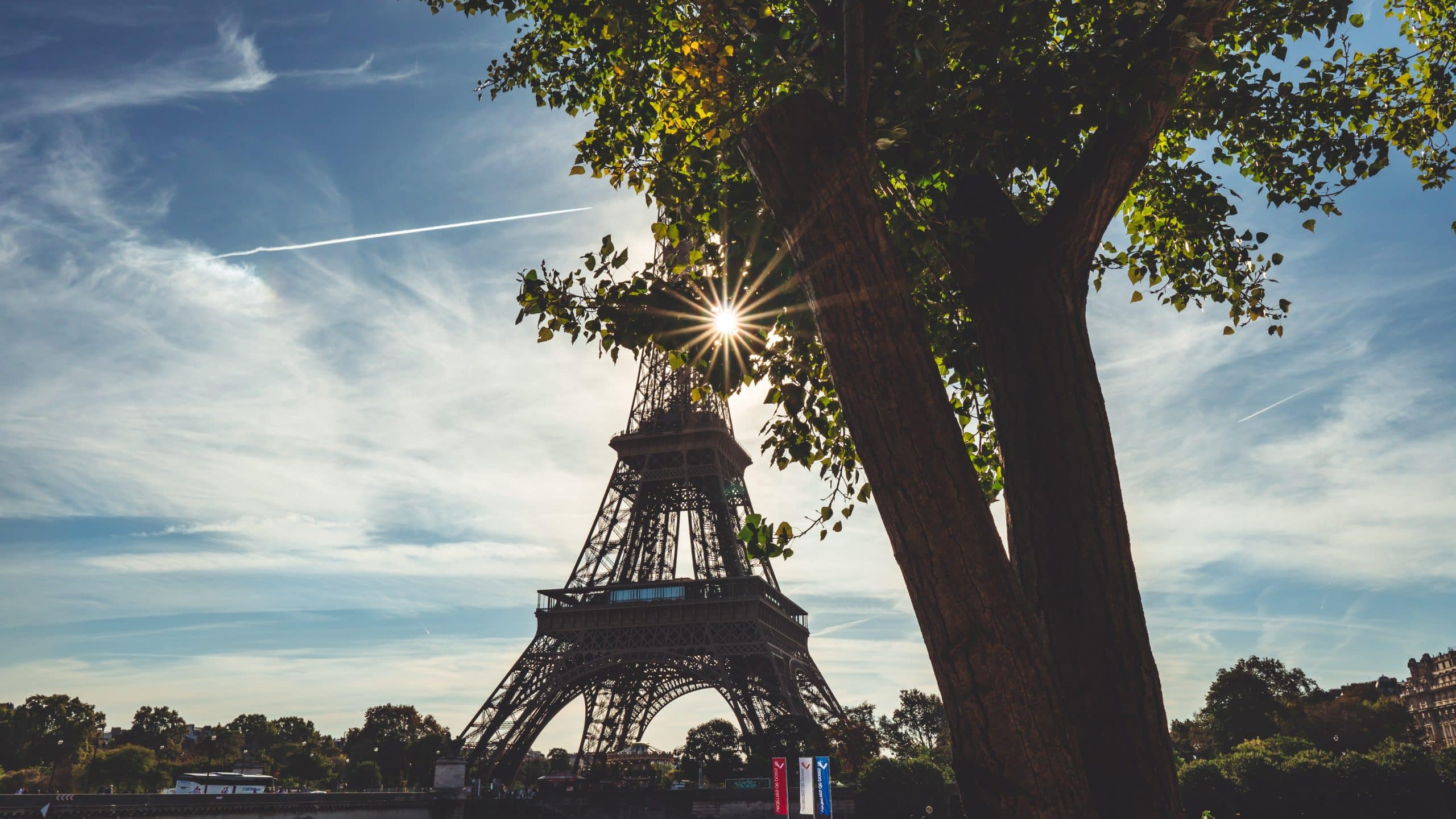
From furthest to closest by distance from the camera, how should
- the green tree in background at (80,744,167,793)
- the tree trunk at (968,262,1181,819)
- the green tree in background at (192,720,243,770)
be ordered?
the green tree in background at (192,720,243,770), the green tree in background at (80,744,167,793), the tree trunk at (968,262,1181,819)

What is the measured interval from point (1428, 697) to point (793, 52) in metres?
130

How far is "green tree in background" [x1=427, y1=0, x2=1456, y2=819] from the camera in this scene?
Answer: 278cm

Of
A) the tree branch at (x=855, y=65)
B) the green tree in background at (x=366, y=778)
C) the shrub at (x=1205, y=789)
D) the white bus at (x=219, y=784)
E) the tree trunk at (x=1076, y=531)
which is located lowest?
the green tree in background at (x=366, y=778)

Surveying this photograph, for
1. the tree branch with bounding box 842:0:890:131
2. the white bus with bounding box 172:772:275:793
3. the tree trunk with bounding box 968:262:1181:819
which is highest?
the tree branch with bounding box 842:0:890:131

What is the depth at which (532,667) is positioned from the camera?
47562 millimetres

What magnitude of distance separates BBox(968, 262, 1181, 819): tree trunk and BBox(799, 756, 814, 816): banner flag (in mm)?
17626

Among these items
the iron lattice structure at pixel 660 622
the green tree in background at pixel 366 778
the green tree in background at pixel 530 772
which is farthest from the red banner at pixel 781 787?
the green tree in background at pixel 530 772

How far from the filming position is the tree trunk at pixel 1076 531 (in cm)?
322

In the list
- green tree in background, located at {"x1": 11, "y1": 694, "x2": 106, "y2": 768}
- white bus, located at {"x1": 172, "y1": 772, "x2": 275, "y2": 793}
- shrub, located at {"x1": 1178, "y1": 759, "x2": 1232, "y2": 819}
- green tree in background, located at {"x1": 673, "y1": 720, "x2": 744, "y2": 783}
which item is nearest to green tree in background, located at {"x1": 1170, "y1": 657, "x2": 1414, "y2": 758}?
shrub, located at {"x1": 1178, "y1": 759, "x2": 1232, "y2": 819}

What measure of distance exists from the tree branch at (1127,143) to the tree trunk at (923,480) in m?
1.28

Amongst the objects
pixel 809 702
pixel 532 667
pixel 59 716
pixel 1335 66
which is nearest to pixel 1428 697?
pixel 809 702

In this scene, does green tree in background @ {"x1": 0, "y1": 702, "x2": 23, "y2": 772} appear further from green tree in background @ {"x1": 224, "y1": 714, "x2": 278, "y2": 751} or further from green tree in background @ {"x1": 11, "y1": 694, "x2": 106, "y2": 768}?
green tree in background @ {"x1": 224, "y1": 714, "x2": 278, "y2": 751}

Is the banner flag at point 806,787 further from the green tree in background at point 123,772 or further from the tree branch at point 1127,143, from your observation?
the green tree in background at point 123,772

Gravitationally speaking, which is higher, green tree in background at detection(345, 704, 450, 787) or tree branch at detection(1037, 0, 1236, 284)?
tree branch at detection(1037, 0, 1236, 284)
